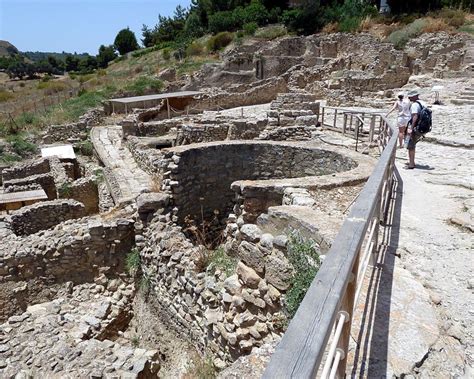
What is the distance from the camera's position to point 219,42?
4081cm

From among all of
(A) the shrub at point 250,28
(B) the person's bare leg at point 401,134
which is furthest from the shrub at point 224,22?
(B) the person's bare leg at point 401,134

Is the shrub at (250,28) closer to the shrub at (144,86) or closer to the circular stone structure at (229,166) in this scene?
the shrub at (144,86)

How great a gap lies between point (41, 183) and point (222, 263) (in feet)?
33.4

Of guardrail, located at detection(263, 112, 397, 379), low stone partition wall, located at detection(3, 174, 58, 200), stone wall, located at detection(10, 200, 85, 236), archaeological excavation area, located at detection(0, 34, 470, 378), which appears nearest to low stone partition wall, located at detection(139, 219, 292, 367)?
archaeological excavation area, located at detection(0, 34, 470, 378)

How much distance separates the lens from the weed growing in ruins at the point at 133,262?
22.9ft

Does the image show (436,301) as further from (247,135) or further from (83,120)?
(83,120)

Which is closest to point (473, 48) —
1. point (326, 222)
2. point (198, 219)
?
point (198, 219)

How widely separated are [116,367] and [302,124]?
996cm

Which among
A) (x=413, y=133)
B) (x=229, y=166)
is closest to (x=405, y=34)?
(x=413, y=133)

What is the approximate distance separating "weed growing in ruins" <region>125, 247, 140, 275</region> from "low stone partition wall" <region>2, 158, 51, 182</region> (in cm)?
930

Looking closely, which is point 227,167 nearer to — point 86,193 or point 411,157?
point 411,157

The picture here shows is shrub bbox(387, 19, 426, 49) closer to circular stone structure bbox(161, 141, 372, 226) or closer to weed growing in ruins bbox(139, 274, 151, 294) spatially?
circular stone structure bbox(161, 141, 372, 226)

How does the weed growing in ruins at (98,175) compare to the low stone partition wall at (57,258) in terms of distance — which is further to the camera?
the weed growing in ruins at (98,175)

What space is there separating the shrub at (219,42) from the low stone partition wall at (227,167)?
3549cm
